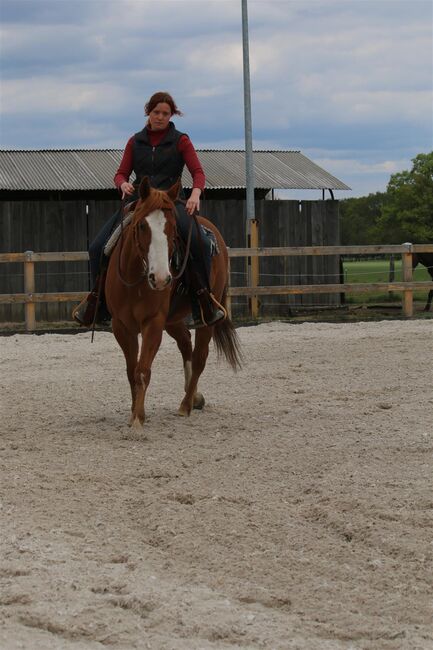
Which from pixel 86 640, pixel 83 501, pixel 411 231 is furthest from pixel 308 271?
pixel 411 231

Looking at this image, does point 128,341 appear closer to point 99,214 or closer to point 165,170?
point 165,170

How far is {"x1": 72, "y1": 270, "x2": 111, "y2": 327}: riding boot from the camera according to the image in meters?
7.91

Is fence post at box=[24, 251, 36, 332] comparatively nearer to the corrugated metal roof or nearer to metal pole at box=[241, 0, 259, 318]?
the corrugated metal roof

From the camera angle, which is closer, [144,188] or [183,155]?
[144,188]

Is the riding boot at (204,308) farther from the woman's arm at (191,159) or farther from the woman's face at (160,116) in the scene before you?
the woman's face at (160,116)

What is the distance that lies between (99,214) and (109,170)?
200cm

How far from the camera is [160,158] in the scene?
25.7 feet

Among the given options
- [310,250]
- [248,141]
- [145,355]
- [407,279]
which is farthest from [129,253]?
[248,141]

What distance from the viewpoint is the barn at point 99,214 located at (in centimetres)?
2009

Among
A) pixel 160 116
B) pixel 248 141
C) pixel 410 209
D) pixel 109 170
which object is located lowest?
pixel 160 116

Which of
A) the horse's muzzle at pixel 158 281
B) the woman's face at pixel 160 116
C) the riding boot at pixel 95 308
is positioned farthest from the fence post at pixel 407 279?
the horse's muzzle at pixel 158 281

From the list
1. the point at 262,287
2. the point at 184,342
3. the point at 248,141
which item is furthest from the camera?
the point at 248,141

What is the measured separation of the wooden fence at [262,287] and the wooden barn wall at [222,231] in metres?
2.06

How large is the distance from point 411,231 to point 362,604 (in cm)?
6553
